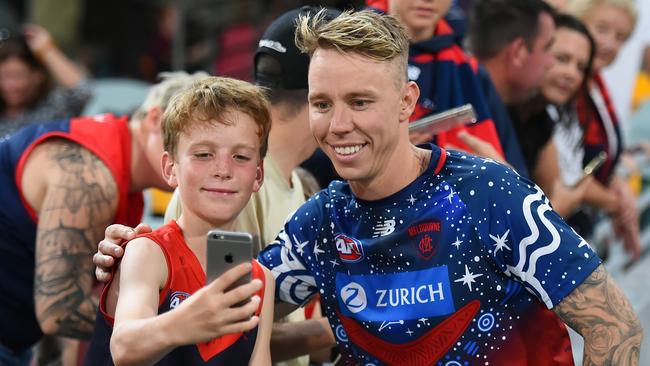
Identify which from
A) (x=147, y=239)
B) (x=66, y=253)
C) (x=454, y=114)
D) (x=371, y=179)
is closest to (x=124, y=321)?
(x=147, y=239)

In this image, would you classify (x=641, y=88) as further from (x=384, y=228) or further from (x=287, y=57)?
(x=384, y=228)

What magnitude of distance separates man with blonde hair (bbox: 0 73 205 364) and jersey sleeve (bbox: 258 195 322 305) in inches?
35.0

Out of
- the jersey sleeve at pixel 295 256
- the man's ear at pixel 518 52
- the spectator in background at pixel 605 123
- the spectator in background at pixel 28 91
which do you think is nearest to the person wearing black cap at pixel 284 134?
the jersey sleeve at pixel 295 256

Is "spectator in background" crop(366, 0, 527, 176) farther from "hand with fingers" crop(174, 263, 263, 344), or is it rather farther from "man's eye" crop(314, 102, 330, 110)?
"hand with fingers" crop(174, 263, 263, 344)

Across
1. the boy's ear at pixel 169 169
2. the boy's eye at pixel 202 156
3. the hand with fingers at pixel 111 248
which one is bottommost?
the hand with fingers at pixel 111 248

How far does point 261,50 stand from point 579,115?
241 cm

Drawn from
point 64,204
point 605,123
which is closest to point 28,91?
point 64,204

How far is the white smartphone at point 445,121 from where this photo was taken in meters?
3.54

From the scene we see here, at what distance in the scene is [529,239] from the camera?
259 cm

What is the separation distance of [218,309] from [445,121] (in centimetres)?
161

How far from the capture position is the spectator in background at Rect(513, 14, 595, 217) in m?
4.92

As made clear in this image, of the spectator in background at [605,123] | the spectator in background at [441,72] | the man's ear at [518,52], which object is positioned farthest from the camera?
the spectator in background at [605,123]

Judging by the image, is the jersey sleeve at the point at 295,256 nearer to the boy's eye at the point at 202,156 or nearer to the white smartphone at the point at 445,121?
the boy's eye at the point at 202,156

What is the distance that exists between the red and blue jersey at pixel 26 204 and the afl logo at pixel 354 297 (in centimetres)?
122
